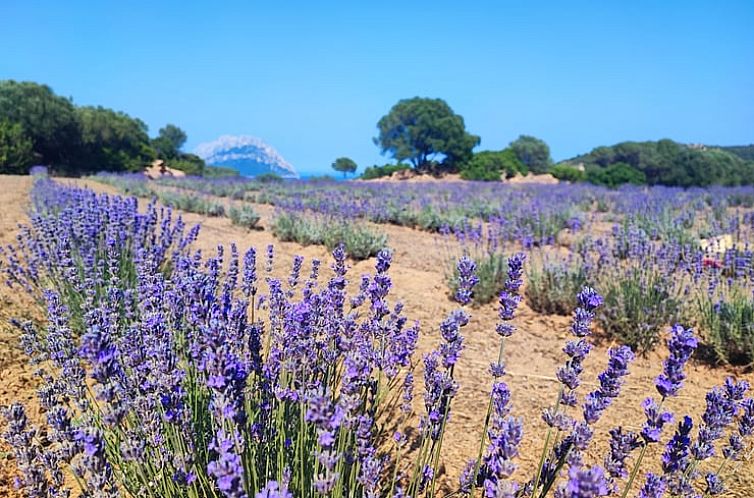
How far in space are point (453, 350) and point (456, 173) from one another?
3444 cm

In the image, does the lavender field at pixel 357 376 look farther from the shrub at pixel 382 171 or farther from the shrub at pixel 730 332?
the shrub at pixel 382 171

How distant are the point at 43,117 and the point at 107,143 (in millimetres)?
4348

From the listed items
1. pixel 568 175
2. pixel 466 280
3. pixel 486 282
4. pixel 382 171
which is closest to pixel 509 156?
pixel 568 175

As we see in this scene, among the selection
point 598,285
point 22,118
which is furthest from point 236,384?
point 22,118

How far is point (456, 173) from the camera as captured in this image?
35.0m

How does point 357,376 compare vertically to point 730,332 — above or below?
above

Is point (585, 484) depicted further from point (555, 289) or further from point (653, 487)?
point (555, 289)

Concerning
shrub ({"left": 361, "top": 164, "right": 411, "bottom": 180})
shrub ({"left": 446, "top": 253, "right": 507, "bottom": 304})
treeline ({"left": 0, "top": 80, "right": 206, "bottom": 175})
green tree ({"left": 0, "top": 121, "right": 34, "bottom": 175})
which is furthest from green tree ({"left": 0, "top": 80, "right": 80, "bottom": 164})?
shrub ({"left": 446, "top": 253, "right": 507, "bottom": 304})

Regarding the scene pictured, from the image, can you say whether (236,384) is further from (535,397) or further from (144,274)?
(535,397)

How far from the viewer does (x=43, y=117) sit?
22.1 meters

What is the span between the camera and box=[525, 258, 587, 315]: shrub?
4.49 meters

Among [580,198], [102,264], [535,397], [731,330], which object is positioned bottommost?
[535,397]

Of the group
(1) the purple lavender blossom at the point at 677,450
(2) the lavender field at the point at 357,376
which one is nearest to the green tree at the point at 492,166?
(2) the lavender field at the point at 357,376

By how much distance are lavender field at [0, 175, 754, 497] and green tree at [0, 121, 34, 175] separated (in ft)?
54.4
